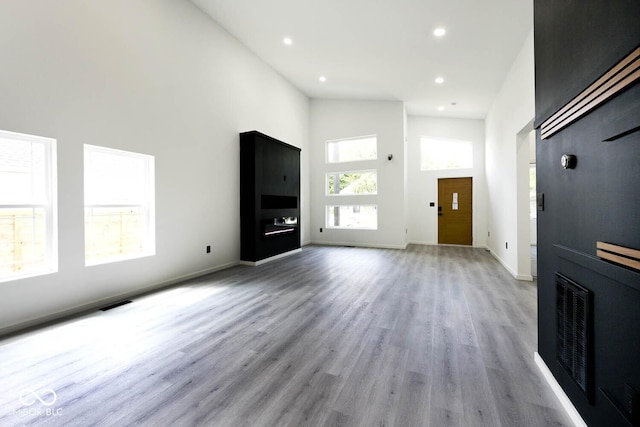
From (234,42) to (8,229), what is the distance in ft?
14.5

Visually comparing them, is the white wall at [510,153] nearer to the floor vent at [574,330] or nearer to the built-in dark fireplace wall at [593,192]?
the built-in dark fireplace wall at [593,192]

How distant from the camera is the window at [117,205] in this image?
3.14 m

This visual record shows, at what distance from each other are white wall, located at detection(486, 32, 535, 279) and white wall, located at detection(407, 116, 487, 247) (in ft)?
3.42

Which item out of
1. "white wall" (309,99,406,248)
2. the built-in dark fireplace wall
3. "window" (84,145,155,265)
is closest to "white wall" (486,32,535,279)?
"white wall" (309,99,406,248)

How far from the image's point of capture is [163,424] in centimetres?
135

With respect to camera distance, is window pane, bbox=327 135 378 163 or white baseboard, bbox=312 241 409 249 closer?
white baseboard, bbox=312 241 409 249

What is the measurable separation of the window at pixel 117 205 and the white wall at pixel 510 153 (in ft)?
16.9

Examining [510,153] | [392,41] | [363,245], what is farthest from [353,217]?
[392,41]

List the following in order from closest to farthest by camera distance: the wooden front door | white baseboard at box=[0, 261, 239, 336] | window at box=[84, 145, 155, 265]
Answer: white baseboard at box=[0, 261, 239, 336]
window at box=[84, 145, 155, 265]
the wooden front door

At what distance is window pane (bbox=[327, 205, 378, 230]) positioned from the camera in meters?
7.52

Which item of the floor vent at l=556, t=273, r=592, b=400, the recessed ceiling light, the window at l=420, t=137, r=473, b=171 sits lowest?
the floor vent at l=556, t=273, r=592, b=400

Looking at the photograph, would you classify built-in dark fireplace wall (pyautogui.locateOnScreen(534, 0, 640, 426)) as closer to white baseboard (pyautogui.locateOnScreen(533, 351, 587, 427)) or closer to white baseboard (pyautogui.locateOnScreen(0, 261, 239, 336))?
white baseboard (pyautogui.locateOnScreen(533, 351, 587, 427))

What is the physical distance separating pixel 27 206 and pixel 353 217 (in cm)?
637

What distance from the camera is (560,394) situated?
59.8 inches
